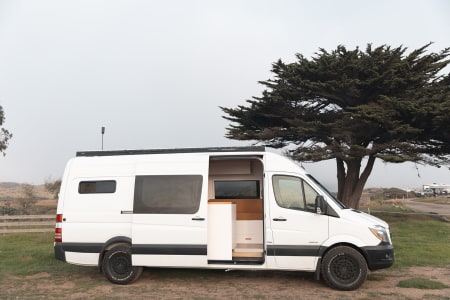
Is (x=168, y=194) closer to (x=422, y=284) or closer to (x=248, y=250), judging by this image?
(x=248, y=250)

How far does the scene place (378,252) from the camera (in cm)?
728

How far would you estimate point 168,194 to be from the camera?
7.97 meters

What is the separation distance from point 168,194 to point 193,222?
29.1 inches

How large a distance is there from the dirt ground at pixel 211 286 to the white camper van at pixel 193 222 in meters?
0.38

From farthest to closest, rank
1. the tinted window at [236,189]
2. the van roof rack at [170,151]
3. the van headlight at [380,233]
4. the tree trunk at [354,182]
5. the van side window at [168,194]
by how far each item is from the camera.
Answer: the tree trunk at [354,182] → the tinted window at [236,189] → the van roof rack at [170,151] → the van side window at [168,194] → the van headlight at [380,233]

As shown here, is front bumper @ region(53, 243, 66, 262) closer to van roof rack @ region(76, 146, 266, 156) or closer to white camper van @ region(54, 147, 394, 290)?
white camper van @ region(54, 147, 394, 290)

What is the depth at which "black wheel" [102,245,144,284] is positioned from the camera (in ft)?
26.1

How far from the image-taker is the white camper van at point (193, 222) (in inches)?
292

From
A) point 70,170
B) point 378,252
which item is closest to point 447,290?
point 378,252

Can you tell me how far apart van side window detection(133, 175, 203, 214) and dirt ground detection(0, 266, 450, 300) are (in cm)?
144

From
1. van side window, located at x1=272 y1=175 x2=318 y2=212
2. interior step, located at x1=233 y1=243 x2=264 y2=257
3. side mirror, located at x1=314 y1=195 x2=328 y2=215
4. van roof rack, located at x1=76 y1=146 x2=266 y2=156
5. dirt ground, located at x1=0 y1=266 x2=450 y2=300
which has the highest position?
van roof rack, located at x1=76 y1=146 x2=266 y2=156

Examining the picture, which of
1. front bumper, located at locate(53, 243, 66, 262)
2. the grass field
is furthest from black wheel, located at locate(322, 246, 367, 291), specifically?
front bumper, located at locate(53, 243, 66, 262)

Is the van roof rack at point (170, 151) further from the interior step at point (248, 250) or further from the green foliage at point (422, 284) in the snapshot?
the green foliage at point (422, 284)

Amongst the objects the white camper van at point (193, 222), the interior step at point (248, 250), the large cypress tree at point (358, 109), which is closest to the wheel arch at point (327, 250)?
the white camper van at point (193, 222)
